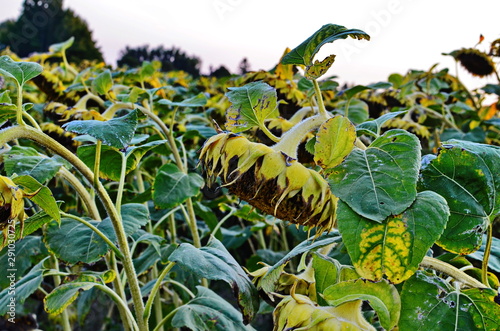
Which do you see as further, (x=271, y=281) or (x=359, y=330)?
(x=271, y=281)

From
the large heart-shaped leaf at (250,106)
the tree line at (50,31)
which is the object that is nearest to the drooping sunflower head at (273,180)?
the large heart-shaped leaf at (250,106)

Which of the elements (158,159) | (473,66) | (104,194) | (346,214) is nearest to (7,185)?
(104,194)

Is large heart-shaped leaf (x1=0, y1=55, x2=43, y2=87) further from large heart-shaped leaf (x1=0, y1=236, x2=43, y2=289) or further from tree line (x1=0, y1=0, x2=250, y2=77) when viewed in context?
tree line (x1=0, y1=0, x2=250, y2=77)

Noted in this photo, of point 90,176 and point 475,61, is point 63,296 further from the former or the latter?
point 475,61

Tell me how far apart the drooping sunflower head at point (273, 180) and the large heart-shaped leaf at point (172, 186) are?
0.63 meters

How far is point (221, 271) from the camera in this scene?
0.82 meters

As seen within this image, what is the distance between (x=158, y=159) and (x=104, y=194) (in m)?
1.05

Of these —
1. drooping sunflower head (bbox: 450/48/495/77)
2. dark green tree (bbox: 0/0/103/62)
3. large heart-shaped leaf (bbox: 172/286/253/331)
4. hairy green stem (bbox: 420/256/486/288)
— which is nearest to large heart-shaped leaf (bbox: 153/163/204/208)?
large heart-shaped leaf (bbox: 172/286/253/331)

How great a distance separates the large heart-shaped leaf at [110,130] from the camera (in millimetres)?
820

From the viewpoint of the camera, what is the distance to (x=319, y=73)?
2.17 feet

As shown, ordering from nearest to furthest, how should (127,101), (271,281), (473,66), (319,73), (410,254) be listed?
1. (410,254)
2. (319,73)
3. (271,281)
4. (127,101)
5. (473,66)

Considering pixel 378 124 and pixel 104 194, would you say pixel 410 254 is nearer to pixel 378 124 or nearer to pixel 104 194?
pixel 378 124

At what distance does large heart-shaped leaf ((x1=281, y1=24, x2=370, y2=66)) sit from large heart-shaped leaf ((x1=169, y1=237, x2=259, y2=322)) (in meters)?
0.35

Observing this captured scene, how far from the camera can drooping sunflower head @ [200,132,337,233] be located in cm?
68
